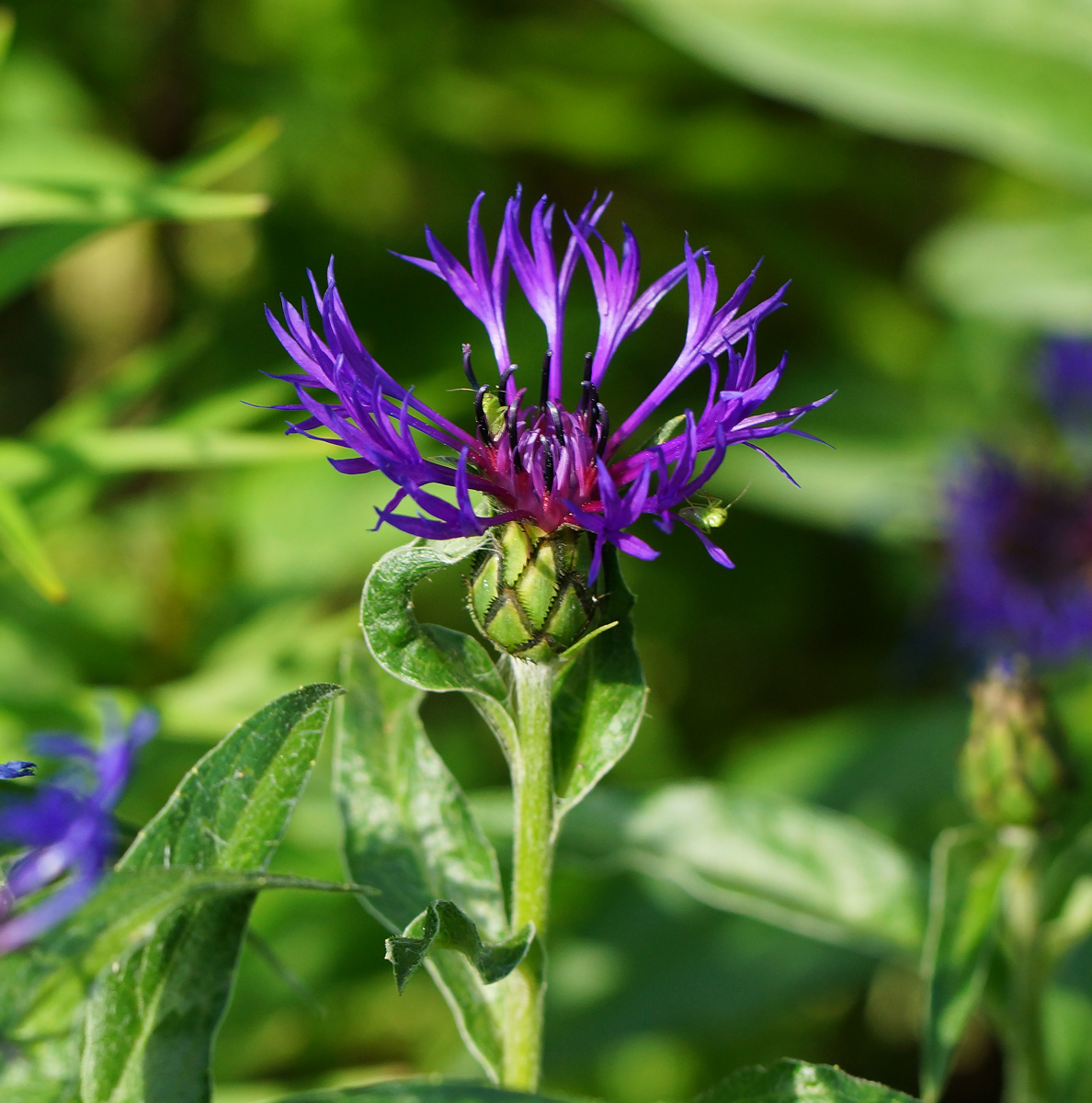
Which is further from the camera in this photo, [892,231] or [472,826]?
[892,231]

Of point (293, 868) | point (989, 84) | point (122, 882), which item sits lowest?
point (293, 868)

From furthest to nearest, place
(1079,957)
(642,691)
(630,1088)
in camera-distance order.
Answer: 1. (630,1088)
2. (1079,957)
3. (642,691)

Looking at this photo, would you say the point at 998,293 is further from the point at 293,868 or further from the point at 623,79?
the point at 293,868

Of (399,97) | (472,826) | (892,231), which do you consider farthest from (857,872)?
(892,231)

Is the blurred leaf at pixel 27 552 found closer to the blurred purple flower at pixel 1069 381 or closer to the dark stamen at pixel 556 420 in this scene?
the dark stamen at pixel 556 420

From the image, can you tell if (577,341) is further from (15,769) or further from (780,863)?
(15,769)

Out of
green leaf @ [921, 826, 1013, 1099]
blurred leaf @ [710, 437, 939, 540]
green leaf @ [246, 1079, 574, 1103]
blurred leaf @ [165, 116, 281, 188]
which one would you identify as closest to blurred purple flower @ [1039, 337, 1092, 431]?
blurred leaf @ [710, 437, 939, 540]

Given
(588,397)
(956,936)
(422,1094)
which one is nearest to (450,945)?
(422,1094)

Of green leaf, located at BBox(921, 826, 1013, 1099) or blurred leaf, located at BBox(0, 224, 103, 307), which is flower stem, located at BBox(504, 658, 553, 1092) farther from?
blurred leaf, located at BBox(0, 224, 103, 307)
